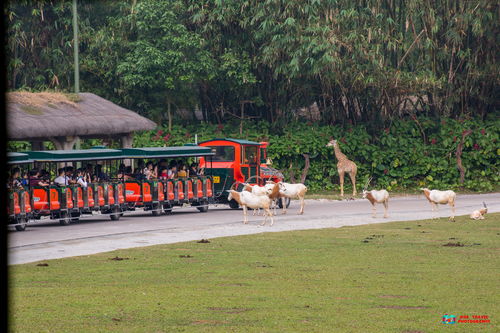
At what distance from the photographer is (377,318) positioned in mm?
12094

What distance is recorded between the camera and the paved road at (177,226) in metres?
21.3

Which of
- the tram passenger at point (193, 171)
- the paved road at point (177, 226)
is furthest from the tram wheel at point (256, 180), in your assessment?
the tram passenger at point (193, 171)

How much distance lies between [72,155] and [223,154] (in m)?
7.97

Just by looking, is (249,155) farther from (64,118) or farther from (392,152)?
(392,152)

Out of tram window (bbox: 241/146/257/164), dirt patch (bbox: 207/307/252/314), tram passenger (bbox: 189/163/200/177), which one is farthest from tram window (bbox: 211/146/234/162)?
dirt patch (bbox: 207/307/252/314)

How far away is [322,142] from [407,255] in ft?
80.2

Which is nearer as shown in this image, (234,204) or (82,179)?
(82,179)

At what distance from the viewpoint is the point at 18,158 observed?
81.4 ft

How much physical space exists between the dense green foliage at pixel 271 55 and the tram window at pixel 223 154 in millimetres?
8203

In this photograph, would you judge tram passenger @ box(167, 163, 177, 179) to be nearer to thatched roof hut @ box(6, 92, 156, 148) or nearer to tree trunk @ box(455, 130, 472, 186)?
thatched roof hut @ box(6, 92, 156, 148)

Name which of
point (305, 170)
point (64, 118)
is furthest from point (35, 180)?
point (305, 170)

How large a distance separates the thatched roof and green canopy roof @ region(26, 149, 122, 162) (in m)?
4.96

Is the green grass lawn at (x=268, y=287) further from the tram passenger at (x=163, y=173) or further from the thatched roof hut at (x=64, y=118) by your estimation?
the thatched roof hut at (x=64, y=118)

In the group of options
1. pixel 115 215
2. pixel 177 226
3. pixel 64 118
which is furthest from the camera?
pixel 64 118
